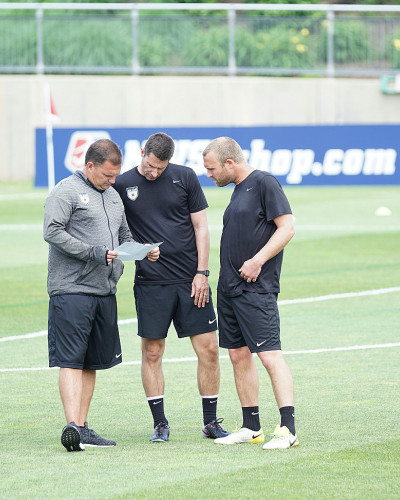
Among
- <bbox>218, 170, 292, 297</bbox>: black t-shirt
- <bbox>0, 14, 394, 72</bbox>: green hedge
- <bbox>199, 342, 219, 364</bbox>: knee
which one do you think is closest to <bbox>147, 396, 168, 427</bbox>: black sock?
<bbox>199, 342, 219, 364</bbox>: knee

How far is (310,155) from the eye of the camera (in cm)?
3009

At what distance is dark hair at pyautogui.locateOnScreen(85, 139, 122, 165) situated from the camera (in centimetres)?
713

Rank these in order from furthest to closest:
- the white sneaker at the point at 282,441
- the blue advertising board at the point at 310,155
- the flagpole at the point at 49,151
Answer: the blue advertising board at the point at 310,155
the flagpole at the point at 49,151
the white sneaker at the point at 282,441

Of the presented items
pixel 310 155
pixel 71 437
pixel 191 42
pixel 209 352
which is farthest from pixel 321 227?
pixel 71 437

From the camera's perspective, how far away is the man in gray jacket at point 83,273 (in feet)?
23.4

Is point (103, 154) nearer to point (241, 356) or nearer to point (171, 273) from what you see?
point (171, 273)

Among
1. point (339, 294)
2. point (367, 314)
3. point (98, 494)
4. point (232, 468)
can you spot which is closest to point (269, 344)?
point (232, 468)

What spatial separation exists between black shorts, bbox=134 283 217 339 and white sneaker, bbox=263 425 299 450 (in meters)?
0.98

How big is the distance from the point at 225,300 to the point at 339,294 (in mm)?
6919

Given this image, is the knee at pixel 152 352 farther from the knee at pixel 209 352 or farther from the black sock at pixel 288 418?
the black sock at pixel 288 418

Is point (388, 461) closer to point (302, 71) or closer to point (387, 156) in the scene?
point (387, 156)

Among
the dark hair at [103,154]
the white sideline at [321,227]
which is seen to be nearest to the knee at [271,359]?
the dark hair at [103,154]

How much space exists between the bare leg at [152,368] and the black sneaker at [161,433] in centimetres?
28

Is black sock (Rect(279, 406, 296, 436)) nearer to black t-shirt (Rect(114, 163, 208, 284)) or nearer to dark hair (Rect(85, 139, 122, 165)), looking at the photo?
black t-shirt (Rect(114, 163, 208, 284))
